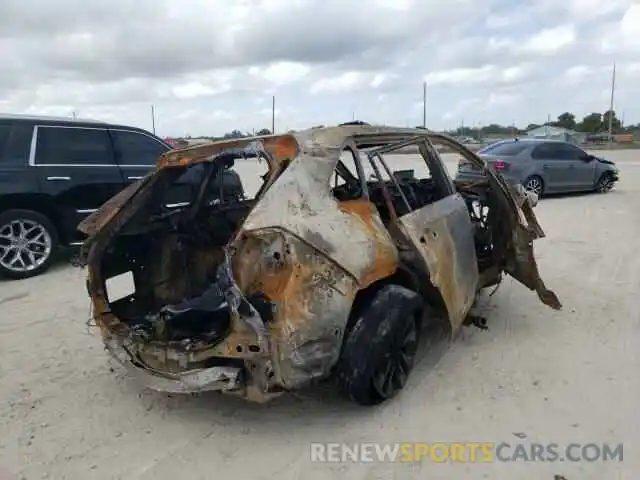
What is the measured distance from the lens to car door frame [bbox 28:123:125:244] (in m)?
6.88

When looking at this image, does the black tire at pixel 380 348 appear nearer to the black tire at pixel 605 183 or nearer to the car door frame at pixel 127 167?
the car door frame at pixel 127 167

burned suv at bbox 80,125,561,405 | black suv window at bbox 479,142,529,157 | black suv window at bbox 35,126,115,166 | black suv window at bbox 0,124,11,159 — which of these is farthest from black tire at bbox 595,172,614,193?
black suv window at bbox 0,124,11,159

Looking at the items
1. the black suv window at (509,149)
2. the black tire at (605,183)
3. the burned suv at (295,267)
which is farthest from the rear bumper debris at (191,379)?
the black tire at (605,183)

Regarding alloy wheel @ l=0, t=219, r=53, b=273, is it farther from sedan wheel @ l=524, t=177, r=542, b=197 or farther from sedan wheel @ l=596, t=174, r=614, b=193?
sedan wheel @ l=596, t=174, r=614, b=193

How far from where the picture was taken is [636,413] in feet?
11.6

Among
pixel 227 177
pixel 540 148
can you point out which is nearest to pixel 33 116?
pixel 227 177

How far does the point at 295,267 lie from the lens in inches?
121

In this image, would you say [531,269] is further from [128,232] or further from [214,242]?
[128,232]

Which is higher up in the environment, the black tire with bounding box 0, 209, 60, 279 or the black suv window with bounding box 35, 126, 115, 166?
the black suv window with bounding box 35, 126, 115, 166

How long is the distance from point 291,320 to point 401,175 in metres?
2.44

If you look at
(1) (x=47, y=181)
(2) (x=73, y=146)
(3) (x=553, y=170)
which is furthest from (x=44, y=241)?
(3) (x=553, y=170)

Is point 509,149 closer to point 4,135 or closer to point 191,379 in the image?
point 4,135

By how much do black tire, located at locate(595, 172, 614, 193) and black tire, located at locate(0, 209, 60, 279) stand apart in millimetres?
13016

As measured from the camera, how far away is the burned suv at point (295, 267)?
3082mm
